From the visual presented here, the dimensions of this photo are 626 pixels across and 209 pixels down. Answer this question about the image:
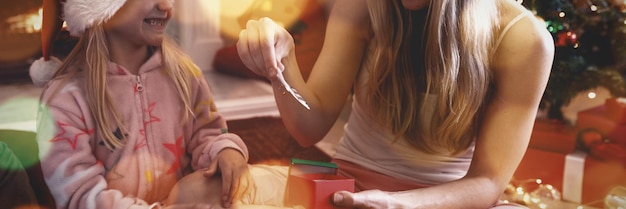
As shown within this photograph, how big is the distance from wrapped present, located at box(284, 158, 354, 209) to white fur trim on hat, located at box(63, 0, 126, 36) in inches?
11.3

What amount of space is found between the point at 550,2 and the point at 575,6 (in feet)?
0.31

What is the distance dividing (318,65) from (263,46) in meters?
0.13

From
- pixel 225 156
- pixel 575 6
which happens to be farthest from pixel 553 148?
pixel 225 156

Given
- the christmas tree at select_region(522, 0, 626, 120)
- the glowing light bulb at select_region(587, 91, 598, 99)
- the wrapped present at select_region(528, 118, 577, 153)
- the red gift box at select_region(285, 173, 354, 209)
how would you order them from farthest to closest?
the glowing light bulb at select_region(587, 91, 598, 99)
the wrapped present at select_region(528, 118, 577, 153)
the christmas tree at select_region(522, 0, 626, 120)
the red gift box at select_region(285, 173, 354, 209)

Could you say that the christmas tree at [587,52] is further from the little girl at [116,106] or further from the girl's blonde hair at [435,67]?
the little girl at [116,106]

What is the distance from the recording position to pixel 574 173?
4.37 feet

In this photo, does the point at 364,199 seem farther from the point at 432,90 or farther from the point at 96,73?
the point at 96,73

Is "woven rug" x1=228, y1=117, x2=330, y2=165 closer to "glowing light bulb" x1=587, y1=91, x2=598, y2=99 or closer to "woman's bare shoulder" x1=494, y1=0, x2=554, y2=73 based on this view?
"woman's bare shoulder" x1=494, y1=0, x2=554, y2=73

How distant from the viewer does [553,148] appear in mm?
1301

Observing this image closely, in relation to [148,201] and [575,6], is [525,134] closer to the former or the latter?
[575,6]

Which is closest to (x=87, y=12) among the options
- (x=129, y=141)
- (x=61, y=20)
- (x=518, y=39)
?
(x=61, y=20)

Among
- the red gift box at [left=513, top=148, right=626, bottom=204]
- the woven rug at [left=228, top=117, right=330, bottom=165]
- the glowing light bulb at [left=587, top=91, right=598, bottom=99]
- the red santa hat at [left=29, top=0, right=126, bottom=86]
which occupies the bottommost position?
the red gift box at [left=513, top=148, right=626, bottom=204]

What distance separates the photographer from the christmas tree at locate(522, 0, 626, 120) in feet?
3.82

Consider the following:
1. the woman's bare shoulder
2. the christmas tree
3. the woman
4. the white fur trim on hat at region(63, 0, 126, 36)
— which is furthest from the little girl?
the christmas tree
